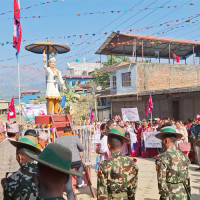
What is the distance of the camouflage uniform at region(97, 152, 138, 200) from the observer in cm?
331

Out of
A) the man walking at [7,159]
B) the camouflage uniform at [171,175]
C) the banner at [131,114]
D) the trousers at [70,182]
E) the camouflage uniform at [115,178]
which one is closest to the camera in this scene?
the camouflage uniform at [115,178]

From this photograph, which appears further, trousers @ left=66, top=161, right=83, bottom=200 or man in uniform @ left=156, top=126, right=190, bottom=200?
trousers @ left=66, top=161, right=83, bottom=200

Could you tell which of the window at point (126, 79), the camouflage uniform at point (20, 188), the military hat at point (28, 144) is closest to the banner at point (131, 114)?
the window at point (126, 79)

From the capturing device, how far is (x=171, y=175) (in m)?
3.80

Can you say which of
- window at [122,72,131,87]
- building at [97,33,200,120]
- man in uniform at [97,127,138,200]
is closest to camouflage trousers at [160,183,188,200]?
man in uniform at [97,127,138,200]

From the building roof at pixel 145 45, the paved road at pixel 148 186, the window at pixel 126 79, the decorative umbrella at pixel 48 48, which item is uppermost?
the building roof at pixel 145 45

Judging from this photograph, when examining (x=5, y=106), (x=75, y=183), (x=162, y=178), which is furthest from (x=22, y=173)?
(x=5, y=106)

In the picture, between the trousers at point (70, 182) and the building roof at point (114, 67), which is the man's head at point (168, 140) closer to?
the trousers at point (70, 182)

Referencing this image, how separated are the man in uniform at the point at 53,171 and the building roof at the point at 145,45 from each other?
68.0 ft

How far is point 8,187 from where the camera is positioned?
255 centimetres

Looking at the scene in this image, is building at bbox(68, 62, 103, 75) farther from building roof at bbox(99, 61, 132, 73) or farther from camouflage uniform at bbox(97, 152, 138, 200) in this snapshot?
camouflage uniform at bbox(97, 152, 138, 200)

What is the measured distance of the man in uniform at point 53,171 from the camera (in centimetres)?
174

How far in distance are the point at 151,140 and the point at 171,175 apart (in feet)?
26.6

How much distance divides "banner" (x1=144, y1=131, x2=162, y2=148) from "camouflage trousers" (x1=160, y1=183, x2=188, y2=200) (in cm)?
787
